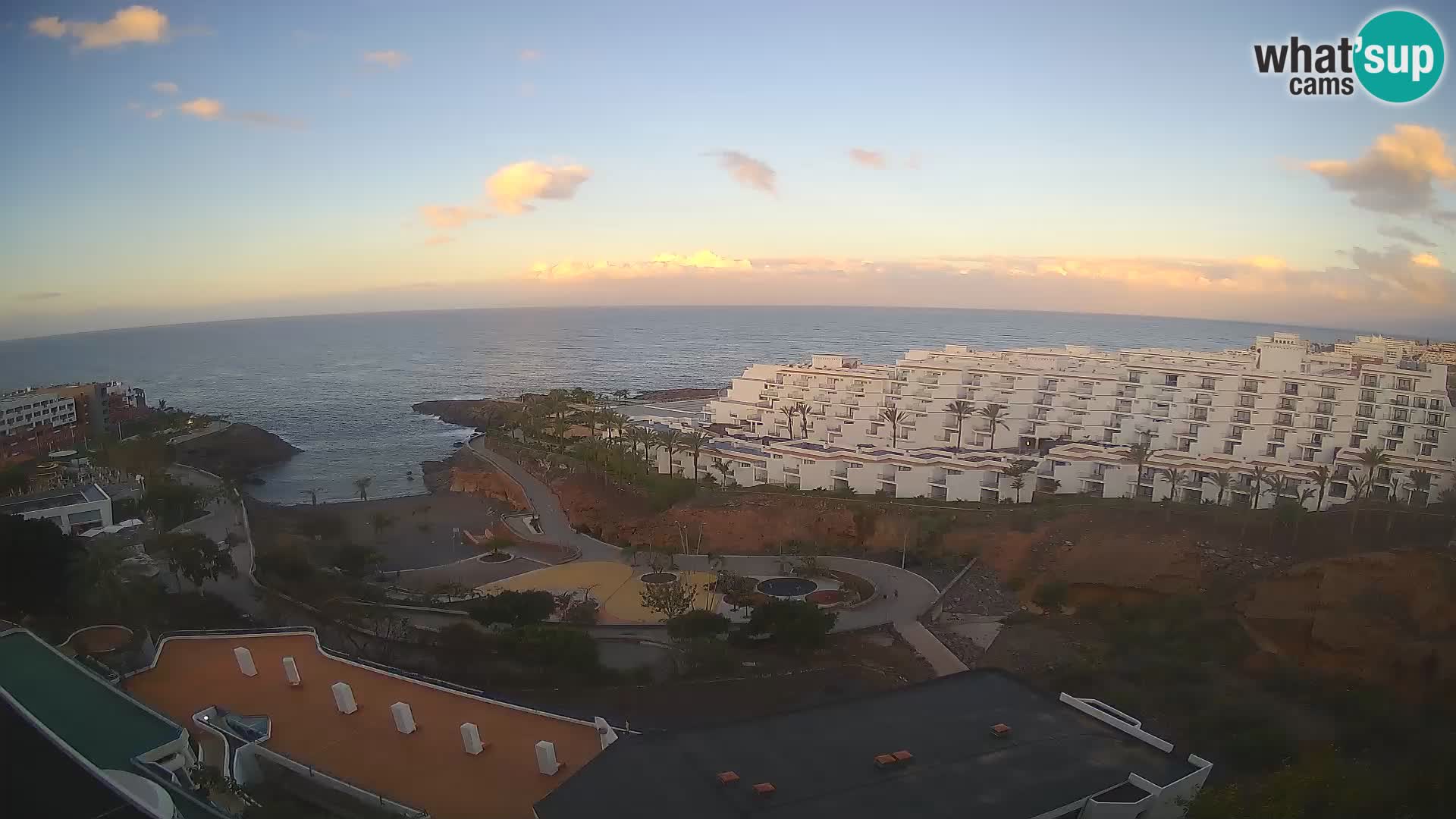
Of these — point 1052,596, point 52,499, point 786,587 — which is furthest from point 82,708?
point 52,499

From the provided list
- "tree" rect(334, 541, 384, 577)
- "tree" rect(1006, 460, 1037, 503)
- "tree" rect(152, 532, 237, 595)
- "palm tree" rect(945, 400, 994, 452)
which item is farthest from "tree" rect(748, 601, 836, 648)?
"palm tree" rect(945, 400, 994, 452)

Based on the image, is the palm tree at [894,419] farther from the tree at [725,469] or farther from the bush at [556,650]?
the bush at [556,650]

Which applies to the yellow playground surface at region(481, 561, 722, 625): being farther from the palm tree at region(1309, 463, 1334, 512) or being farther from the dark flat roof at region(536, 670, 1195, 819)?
the palm tree at region(1309, 463, 1334, 512)

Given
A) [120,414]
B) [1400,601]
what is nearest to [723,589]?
[1400,601]

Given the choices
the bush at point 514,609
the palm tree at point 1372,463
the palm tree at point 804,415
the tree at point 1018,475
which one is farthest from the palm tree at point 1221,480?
the bush at point 514,609

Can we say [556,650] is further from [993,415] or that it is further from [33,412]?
[33,412]
